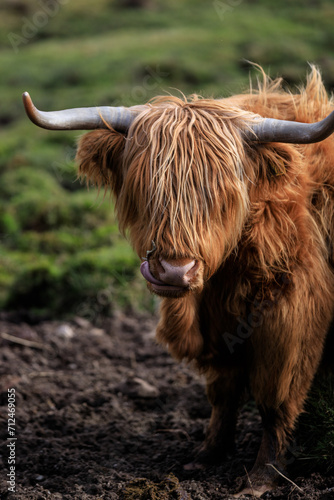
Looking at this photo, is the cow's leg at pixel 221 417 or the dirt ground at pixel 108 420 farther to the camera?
the cow's leg at pixel 221 417

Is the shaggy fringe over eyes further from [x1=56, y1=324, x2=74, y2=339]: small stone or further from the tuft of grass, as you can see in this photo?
[x1=56, y1=324, x2=74, y2=339]: small stone

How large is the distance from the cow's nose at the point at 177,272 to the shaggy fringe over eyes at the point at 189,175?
0.05 m

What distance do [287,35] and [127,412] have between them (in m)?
12.3

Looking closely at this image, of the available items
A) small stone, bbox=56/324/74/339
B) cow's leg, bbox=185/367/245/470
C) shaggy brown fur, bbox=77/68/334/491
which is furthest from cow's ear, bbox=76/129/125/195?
small stone, bbox=56/324/74/339

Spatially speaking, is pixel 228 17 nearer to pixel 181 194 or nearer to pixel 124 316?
pixel 124 316

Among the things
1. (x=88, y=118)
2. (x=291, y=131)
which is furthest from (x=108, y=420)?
(x=291, y=131)

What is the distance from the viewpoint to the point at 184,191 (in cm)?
248

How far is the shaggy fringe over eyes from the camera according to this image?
97.7 inches

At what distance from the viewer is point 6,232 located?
6816 millimetres

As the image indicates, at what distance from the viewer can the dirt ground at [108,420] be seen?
285 centimetres

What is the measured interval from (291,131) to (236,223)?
0.47 meters

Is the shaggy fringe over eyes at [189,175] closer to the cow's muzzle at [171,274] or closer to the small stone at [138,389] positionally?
the cow's muzzle at [171,274]

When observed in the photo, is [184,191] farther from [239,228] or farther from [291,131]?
[291,131]

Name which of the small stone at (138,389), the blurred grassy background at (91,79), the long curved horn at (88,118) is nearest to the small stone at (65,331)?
the blurred grassy background at (91,79)
